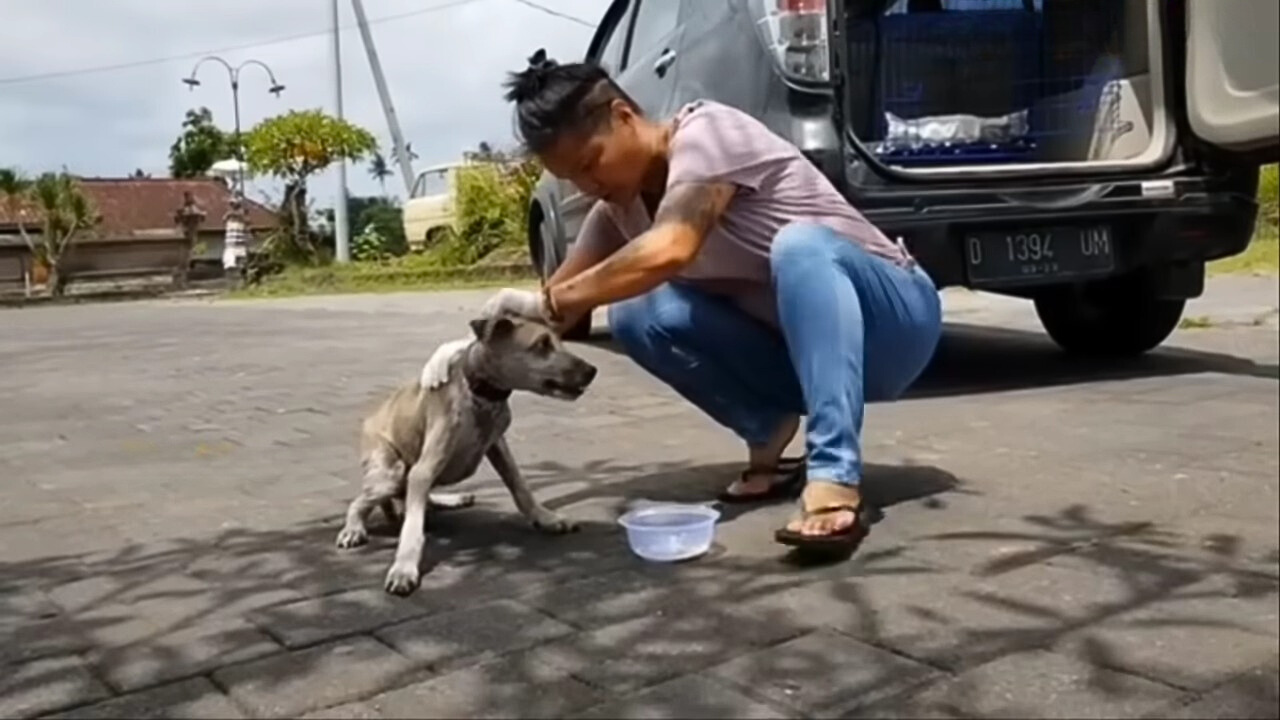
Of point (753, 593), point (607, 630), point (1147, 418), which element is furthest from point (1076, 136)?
point (607, 630)

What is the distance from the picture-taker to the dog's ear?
1.92 meters

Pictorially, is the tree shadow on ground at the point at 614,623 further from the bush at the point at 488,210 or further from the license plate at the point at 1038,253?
the license plate at the point at 1038,253

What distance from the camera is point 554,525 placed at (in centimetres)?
212

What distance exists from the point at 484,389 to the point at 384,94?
484mm

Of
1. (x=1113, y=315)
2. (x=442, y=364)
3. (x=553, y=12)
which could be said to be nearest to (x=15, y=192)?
(x=442, y=364)

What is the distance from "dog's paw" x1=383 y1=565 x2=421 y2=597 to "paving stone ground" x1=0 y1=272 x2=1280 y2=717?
3 centimetres

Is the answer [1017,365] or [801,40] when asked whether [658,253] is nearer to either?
[801,40]

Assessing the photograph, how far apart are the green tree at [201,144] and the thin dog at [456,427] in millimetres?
442

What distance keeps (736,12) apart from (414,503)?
1541 millimetres

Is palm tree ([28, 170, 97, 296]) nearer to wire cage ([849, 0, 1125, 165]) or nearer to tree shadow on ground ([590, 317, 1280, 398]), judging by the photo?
tree shadow on ground ([590, 317, 1280, 398])

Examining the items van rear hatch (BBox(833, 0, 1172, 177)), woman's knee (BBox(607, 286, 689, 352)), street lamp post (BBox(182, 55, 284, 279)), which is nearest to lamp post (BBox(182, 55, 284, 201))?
street lamp post (BBox(182, 55, 284, 279))

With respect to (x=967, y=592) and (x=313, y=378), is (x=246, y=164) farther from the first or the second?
(x=313, y=378)

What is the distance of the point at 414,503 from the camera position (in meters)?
1.96

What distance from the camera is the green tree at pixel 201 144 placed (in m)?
1.88
